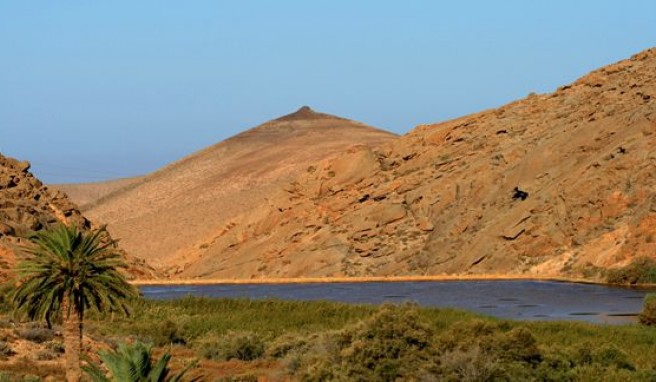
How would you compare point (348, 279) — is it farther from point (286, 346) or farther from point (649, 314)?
point (286, 346)

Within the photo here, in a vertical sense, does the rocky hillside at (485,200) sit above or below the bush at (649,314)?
above

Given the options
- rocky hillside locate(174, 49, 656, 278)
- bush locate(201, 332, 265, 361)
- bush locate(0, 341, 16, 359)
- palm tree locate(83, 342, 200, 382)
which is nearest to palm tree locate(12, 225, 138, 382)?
bush locate(0, 341, 16, 359)

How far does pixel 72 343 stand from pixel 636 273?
44731mm

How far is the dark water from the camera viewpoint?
5891 centimetres

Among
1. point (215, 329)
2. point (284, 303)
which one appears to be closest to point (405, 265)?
point (284, 303)

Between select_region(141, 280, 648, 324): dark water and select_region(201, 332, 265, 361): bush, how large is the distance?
1347 centimetres

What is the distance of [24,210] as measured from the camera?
7862 cm

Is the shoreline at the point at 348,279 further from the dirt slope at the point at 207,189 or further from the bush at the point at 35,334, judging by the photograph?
the bush at the point at 35,334

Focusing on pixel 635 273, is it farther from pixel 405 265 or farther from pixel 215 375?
pixel 215 375

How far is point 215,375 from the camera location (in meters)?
40.5

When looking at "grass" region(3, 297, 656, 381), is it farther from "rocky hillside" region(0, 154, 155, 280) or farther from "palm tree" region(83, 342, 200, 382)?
"rocky hillside" region(0, 154, 155, 280)

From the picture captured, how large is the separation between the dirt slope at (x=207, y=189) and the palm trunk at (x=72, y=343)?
73380 millimetres

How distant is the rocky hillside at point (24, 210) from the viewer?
71.6m

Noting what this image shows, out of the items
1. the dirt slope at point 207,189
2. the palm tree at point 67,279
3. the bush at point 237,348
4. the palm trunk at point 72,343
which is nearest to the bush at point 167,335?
the bush at point 237,348
